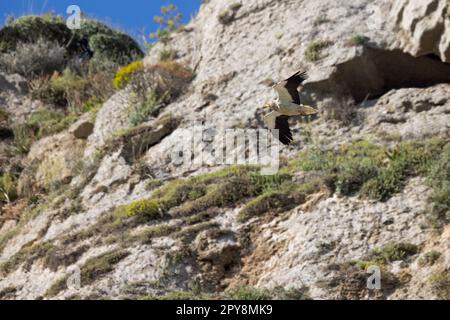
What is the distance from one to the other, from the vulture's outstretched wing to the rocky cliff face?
2.07 meters

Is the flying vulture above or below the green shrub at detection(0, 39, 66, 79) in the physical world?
below

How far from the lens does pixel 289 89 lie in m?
14.6

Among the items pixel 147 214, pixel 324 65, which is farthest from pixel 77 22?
pixel 147 214

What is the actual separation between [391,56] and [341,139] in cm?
229

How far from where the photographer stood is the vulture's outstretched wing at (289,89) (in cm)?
1442

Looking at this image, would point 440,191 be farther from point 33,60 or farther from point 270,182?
point 33,60

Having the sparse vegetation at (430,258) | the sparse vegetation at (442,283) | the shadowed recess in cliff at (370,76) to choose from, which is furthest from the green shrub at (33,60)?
the sparse vegetation at (442,283)

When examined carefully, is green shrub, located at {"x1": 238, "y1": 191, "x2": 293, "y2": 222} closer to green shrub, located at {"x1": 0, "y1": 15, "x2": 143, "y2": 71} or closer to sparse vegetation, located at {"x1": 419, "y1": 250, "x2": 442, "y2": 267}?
sparse vegetation, located at {"x1": 419, "y1": 250, "x2": 442, "y2": 267}

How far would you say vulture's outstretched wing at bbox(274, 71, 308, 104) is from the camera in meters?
14.4

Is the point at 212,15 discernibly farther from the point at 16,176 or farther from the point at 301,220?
the point at 301,220

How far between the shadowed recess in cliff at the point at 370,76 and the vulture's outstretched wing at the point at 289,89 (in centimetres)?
468

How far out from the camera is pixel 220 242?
1589 centimetres

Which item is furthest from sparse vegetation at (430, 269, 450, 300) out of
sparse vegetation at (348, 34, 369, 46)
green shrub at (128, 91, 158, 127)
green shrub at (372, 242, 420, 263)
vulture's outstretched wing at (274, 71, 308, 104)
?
green shrub at (128, 91, 158, 127)
